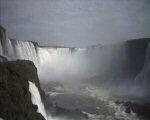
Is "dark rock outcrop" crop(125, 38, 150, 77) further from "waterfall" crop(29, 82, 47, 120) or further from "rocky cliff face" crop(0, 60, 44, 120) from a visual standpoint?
Answer: "rocky cliff face" crop(0, 60, 44, 120)

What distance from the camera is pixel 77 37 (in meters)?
101

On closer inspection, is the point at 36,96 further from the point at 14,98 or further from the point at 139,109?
the point at 139,109

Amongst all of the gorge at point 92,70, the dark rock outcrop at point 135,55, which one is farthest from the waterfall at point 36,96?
the dark rock outcrop at point 135,55

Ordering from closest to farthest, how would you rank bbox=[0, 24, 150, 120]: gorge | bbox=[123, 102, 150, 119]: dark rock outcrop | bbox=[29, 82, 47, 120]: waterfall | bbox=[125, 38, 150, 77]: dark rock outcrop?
bbox=[29, 82, 47, 120]: waterfall
bbox=[123, 102, 150, 119]: dark rock outcrop
bbox=[0, 24, 150, 120]: gorge
bbox=[125, 38, 150, 77]: dark rock outcrop

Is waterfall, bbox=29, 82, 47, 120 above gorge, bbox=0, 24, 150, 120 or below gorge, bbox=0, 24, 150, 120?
above

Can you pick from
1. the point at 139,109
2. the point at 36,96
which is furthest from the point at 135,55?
the point at 36,96

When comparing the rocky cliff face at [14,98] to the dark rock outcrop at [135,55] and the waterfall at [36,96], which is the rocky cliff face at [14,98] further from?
the dark rock outcrop at [135,55]

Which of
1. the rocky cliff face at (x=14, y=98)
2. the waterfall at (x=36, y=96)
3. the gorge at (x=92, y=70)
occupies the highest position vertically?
the rocky cliff face at (x=14, y=98)

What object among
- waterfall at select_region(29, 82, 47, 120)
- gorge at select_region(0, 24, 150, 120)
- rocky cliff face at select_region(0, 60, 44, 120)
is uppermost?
rocky cliff face at select_region(0, 60, 44, 120)

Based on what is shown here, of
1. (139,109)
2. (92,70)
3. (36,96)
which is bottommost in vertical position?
(92,70)

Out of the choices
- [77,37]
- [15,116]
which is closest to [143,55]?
[15,116]

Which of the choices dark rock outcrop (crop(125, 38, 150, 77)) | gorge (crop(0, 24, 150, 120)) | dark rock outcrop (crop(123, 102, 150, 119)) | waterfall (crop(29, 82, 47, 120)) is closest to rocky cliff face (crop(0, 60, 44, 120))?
waterfall (crop(29, 82, 47, 120))

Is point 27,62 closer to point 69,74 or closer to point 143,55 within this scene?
point 143,55

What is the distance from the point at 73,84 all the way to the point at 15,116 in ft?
124
